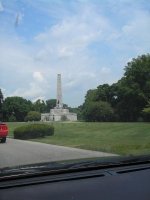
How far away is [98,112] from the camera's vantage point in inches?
3659

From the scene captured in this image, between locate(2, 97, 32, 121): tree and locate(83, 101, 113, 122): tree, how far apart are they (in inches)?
445

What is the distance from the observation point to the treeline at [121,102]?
88.6 metres

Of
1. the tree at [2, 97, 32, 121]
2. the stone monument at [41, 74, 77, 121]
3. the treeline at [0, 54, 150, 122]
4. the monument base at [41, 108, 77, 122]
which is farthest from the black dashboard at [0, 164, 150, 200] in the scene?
the monument base at [41, 108, 77, 122]

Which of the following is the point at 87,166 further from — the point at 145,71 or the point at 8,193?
the point at 145,71

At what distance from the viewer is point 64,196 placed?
11.9 feet

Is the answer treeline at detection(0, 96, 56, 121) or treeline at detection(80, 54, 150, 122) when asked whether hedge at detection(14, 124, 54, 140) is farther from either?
treeline at detection(0, 96, 56, 121)

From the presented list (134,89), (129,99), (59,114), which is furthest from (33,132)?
(59,114)

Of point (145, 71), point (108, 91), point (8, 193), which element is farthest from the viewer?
point (108, 91)

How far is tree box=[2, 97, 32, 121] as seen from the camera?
9256 cm

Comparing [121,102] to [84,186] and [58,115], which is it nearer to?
[58,115]

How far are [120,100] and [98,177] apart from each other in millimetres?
92517

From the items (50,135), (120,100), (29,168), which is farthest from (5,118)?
(29,168)

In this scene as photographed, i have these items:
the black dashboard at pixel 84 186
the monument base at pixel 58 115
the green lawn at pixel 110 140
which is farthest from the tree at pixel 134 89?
the black dashboard at pixel 84 186

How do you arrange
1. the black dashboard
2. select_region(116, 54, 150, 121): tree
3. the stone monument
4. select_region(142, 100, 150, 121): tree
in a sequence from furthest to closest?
the stone monument
select_region(116, 54, 150, 121): tree
select_region(142, 100, 150, 121): tree
the black dashboard
